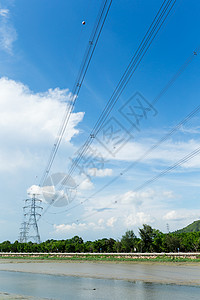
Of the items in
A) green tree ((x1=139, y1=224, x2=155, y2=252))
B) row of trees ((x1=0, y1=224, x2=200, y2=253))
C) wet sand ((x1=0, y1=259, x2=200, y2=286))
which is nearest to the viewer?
wet sand ((x1=0, y1=259, x2=200, y2=286))

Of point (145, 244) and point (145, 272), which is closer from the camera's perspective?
point (145, 272)

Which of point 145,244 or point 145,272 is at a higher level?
point 145,244

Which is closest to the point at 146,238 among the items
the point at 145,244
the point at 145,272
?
the point at 145,244

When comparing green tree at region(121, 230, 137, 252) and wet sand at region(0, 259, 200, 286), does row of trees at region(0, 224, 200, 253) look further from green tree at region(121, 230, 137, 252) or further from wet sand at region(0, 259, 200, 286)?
wet sand at region(0, 259, 200, 286)

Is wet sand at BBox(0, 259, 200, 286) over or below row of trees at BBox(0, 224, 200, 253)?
below

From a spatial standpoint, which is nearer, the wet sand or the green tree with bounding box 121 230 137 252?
the wet sand

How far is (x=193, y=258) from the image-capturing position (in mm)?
61031

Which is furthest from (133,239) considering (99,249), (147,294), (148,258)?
(147,294)

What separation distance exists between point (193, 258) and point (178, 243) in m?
Answer: 26.8

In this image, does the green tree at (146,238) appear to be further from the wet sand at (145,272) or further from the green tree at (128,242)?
the wet sand at (145,272)

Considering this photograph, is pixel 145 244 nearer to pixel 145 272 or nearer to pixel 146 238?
pixel 146 238

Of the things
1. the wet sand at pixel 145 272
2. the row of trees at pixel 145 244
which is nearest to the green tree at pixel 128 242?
the row of trees at pixel 145 244

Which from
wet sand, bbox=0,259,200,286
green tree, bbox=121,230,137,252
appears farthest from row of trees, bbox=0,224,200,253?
wet sand, bbox=0,259,200,286

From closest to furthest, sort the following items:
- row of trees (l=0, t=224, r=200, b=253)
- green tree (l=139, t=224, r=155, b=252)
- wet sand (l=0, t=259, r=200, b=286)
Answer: wet sand (l=0, t=259, r=200, b=286) → row of trees (l=0, t=224, r=200, b=253) → green tree (l=139, t=224, r=155, b=252)
